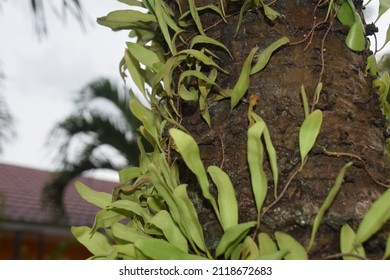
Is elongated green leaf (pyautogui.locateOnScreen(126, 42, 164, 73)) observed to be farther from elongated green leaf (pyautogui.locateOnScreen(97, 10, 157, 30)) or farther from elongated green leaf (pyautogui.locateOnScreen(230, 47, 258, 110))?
elongated green leaf (pyautogui.locateOnScreen(230, 47, 258, 110))

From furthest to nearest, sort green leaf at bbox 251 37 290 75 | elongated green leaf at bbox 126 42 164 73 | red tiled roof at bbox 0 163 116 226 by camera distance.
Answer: red tiled roof at bbox 0 163 116 226
elongated green leaf at bbox 126 42 164 73
green leaf at bbox 251 37 290 75

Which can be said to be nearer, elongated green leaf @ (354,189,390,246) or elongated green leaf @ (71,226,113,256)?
elongated green leaf @ (354,189,390,246)

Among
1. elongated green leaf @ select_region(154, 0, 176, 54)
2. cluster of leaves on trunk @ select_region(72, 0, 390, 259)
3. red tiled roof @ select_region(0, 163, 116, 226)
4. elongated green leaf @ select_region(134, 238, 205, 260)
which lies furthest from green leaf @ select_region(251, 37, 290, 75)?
red tiled roof @ select_region(0, 163, 116, 226)

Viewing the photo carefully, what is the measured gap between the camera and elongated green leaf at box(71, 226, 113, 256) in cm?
A: 63

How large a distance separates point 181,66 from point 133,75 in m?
0.10

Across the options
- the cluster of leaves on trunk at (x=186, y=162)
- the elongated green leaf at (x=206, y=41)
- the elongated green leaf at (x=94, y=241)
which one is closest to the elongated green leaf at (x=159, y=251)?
the cluster of leaves on trunk at (x=186, y=162)

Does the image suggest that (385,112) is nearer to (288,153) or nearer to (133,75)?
(288,153)

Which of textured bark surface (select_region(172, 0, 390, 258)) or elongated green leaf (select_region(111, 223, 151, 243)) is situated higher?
textured bark surface (select_region(172, 0, 390, 258))

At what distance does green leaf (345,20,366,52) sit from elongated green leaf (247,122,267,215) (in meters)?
0.19

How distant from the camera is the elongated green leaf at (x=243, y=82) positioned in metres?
0.57

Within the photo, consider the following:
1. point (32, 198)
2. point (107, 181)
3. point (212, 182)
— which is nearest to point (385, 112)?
point (212, 182)

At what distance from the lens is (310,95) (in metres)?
0.58

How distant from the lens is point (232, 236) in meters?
0.49

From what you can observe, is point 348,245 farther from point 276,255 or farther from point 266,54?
point 266,54
